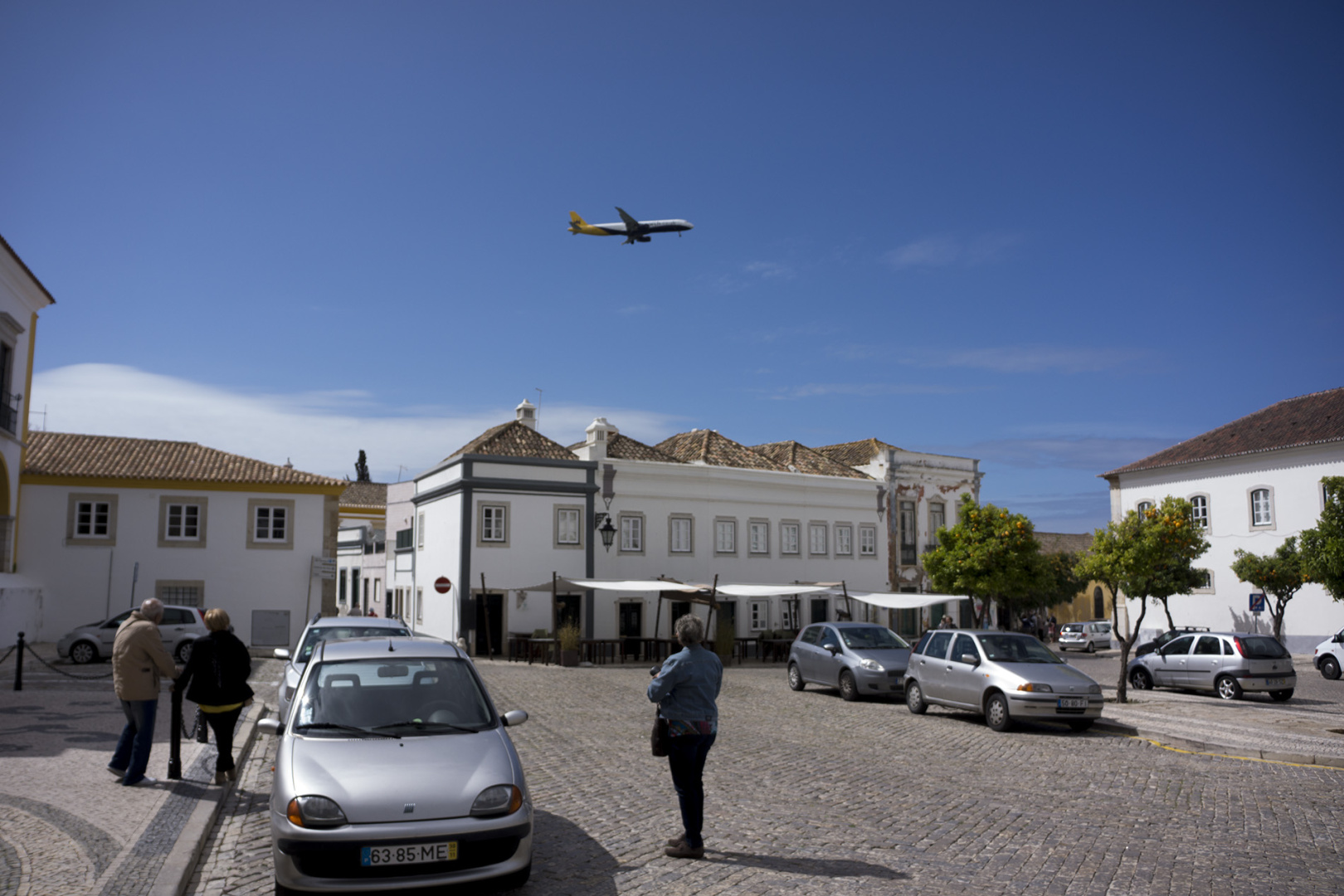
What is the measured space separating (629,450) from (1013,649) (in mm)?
23975

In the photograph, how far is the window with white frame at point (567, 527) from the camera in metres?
35.0

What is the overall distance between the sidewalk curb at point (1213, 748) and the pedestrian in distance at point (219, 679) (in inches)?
465

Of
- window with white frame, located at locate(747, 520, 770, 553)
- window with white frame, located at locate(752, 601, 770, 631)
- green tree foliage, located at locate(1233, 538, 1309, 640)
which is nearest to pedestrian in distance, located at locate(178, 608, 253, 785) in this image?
window with white frame, located at locate(752, 601, 770, 631)

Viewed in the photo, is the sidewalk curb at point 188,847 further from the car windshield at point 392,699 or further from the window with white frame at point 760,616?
the window with white frame at point 760,616

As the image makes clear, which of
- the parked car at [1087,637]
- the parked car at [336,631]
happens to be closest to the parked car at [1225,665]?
the parked car at [336,631]

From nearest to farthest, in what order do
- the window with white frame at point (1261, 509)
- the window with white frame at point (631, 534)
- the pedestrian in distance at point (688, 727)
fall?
the pedestrian in distance at point (688, 727) → the window with white frame at point (631, 534) → the window with white frame at point (1261, 509)

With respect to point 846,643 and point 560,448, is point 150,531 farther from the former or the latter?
point 846,643

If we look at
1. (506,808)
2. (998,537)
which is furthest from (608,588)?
(506,808)

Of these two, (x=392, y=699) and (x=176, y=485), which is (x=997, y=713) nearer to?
(x=392, y=699)

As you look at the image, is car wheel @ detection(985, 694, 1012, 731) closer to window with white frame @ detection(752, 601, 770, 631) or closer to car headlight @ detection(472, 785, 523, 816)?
car headlight @ detection(472, 785, 523, 816)

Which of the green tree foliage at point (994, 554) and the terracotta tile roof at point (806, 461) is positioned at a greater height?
the terracotta tile roof at point (806, 461)

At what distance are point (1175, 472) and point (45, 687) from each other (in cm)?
4157

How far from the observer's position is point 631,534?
120ft

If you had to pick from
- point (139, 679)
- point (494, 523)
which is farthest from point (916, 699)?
point (494, 523)
